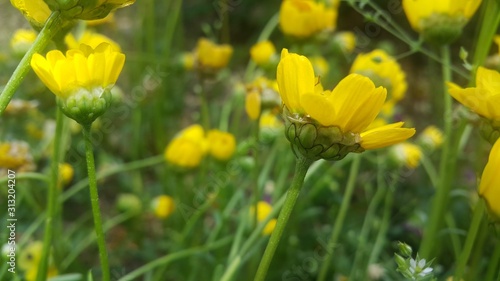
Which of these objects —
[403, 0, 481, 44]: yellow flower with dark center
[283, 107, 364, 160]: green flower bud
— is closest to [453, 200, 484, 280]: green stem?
[283, 107, 364, 160]: green flower bud

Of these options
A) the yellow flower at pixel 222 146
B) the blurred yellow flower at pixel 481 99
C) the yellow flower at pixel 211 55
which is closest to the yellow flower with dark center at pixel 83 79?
the blurred yellow flower at pixel 481 99

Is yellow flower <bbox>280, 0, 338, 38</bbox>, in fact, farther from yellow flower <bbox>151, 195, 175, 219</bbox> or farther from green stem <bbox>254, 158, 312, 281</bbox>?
green stem <bbox>254, 158, 312, 281</bbox>

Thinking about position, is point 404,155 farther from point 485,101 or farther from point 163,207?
point 485,101

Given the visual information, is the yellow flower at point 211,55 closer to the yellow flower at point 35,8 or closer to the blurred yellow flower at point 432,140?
the blurred yellow flower at point 432,140

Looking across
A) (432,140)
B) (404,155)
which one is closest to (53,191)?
(404,155)

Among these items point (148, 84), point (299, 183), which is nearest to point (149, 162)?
point (148, 84)
